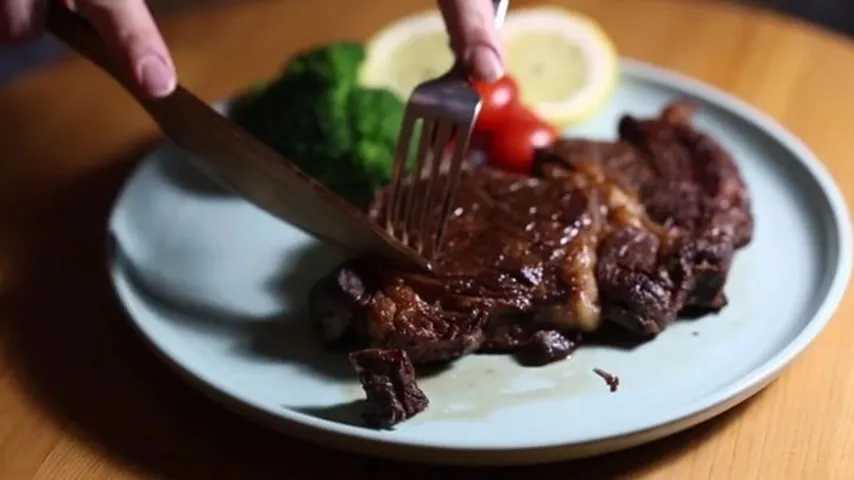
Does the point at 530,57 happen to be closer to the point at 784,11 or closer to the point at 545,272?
the point at 545,272

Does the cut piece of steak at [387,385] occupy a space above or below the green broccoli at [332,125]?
above

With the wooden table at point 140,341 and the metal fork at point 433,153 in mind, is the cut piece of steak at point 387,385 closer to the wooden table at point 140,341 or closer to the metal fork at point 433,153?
the wooden table at point 140,341

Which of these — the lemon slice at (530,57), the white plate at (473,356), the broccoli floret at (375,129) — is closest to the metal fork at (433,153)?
the white plate at (473,356)

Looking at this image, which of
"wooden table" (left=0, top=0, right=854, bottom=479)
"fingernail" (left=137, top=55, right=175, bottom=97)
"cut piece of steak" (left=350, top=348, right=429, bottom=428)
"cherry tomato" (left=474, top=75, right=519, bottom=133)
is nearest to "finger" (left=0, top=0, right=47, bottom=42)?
"fingernail" (left=137, top=55, right=175, bottom=97)

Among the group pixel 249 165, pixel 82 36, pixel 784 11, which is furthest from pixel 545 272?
pixel 784 11

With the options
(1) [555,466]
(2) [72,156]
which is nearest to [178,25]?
(2) [72,156]
